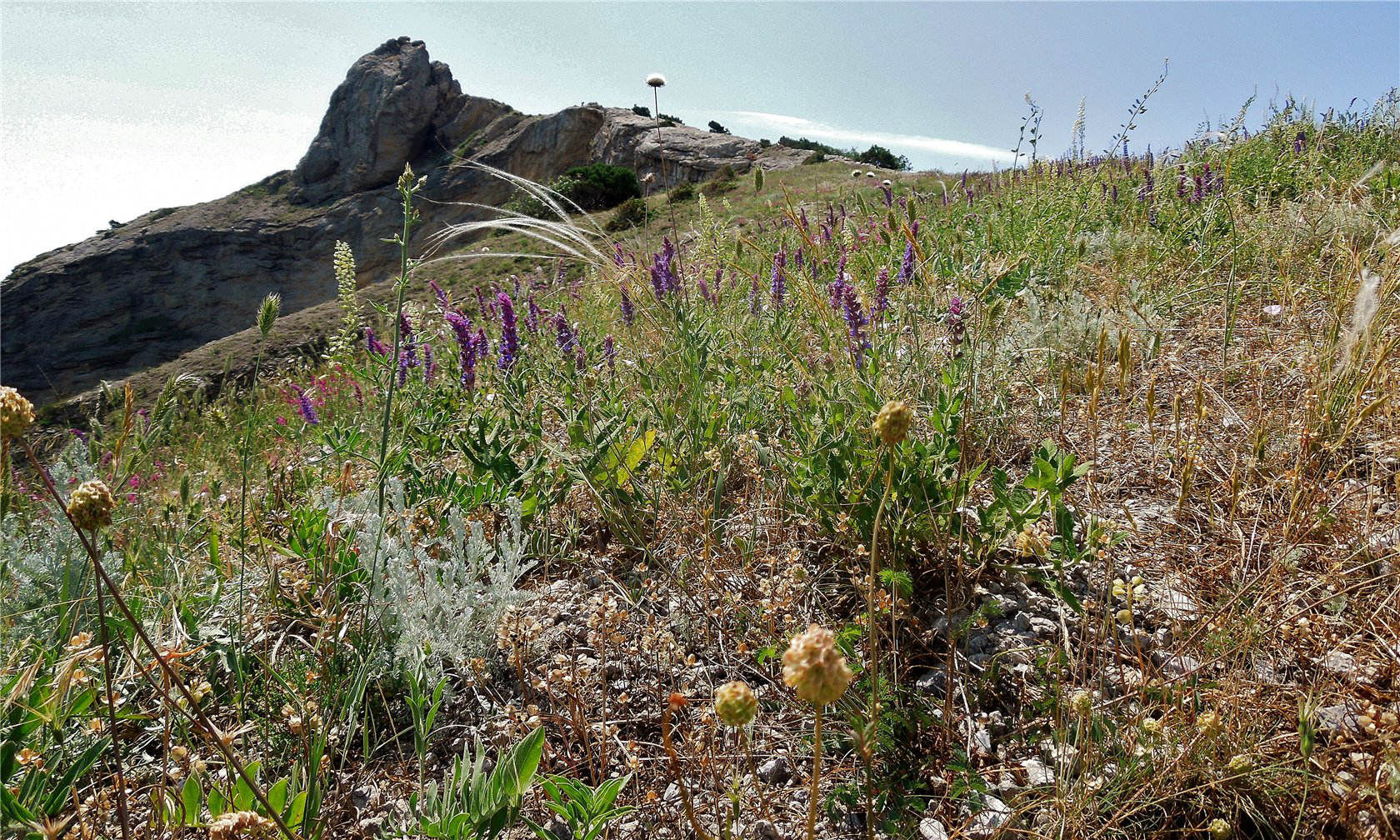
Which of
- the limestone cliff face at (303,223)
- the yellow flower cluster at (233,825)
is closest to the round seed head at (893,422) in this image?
the yellow flower cluster at (233,825)

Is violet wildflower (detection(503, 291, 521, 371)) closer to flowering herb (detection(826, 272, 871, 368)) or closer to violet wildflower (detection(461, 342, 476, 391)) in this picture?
violet wildflower (detection(461, 342, 476, 391))

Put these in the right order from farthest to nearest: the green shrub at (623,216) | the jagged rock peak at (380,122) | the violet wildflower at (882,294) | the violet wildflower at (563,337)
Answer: the jagged rock peak at (380,122), the green shrub at (623,216), the violet wildflower at (563,337), the violet wildflower at (882,294)

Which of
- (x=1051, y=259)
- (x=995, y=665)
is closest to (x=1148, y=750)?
(x=995, y=665)

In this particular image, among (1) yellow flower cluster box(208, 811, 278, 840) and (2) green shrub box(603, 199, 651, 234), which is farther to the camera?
(2) green shrub box(603, 199, 651, 234)

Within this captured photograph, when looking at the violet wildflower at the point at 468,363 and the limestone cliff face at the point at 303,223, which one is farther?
the limestone cliff face at the point at 303,223

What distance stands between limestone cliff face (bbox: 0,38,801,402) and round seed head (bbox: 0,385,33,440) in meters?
24.2

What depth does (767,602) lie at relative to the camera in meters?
1.34

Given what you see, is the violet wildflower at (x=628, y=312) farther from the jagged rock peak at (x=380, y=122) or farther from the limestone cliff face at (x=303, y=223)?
the jagged rock peak at (x=380, y=122)

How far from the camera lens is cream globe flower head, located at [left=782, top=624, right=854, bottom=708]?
58cm

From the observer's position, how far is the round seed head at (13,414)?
2.72 ft

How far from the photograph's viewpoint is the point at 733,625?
1.48 metres

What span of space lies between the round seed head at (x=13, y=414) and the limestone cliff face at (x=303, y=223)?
2425cm

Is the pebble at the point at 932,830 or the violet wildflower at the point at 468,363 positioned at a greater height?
the violet wildflower at the point at 468,363

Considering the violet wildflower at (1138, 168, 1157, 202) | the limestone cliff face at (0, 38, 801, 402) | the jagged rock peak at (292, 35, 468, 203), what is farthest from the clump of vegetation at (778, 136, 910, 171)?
the jagged rock peak at (292, 35, 468, 203)
